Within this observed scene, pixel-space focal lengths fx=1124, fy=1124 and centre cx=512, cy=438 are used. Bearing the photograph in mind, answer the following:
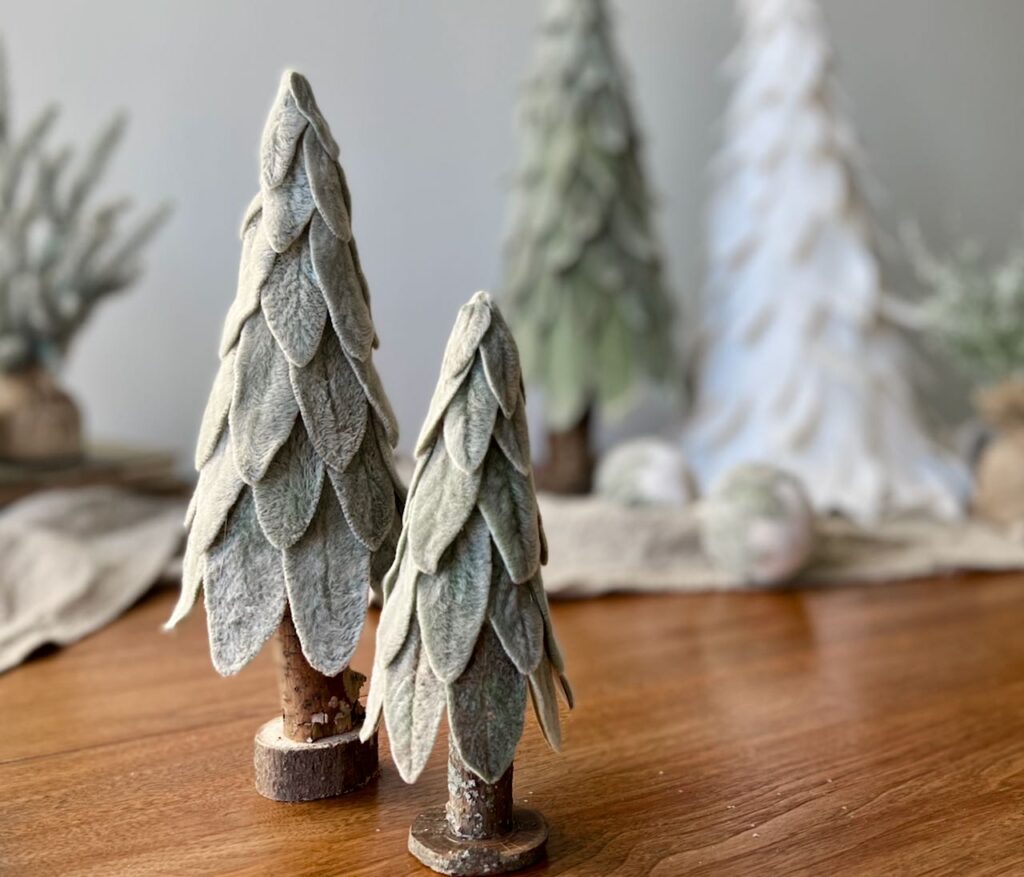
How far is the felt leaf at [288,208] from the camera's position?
0.47m

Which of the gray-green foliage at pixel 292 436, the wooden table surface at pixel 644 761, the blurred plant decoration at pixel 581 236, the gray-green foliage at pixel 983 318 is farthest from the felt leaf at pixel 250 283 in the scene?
the gray-green foliage at pixel 983 318

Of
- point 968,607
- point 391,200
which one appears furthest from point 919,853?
point 391,200

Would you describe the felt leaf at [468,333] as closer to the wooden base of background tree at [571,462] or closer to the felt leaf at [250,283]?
the felt leaf at [250,283]

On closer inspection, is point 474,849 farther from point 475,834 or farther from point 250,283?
point 250,283

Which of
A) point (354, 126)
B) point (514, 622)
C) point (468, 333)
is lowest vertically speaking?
point (514, 622)

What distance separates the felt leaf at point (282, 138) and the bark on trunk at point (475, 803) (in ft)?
0.83

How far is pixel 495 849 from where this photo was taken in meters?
0.44

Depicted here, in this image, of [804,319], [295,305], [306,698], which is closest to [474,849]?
[306,698]

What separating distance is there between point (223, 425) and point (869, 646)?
1.63ft

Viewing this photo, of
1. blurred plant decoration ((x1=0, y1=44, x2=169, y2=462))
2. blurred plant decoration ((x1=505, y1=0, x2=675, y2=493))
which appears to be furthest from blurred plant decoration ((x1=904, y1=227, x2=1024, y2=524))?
blurred plant decoration ((x1=0, y1=44, x2=169, y2=462))

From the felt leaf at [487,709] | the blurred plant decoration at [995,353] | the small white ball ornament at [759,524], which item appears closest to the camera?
the felt leaf at [487,709]

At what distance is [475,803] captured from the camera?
0.45 meters

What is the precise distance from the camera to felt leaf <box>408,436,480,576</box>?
1.41ft

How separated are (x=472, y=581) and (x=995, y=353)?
0.88 m
